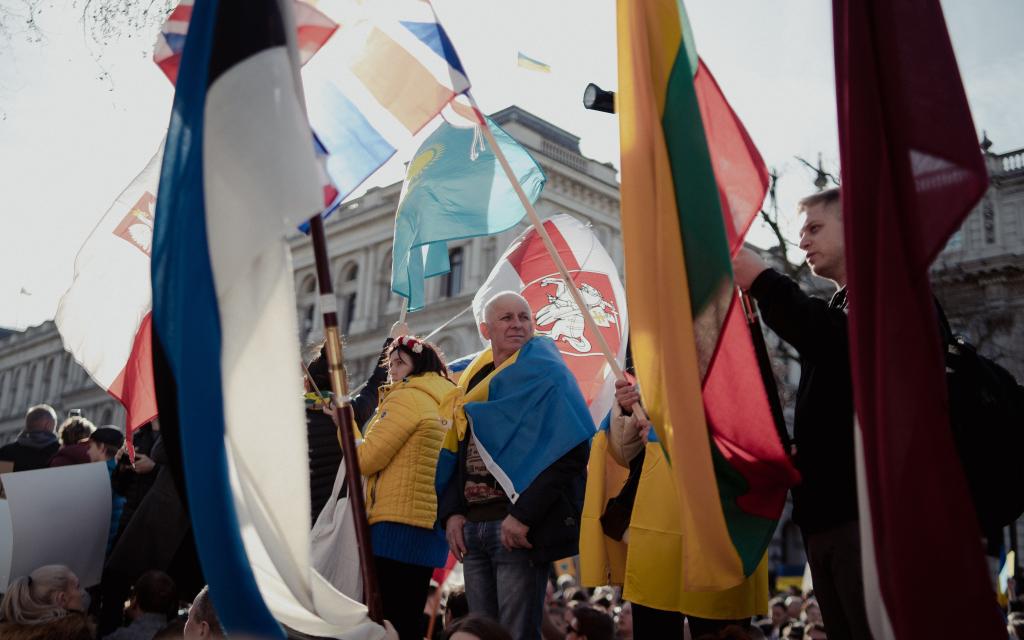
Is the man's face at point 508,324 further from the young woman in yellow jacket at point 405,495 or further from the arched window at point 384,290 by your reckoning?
the arched window at point 384,290

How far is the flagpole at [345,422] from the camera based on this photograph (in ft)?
8.30

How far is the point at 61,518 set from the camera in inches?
222

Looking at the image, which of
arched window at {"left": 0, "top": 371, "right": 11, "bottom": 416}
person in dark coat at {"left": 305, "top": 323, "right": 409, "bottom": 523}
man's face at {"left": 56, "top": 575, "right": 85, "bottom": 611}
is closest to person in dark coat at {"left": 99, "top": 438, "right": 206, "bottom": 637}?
person in dark coat at {"left": 305, "top": 323, "right": 409, "bottom": 523}

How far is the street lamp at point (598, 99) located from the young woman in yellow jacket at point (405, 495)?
1.85m

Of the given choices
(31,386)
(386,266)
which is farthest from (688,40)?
(31,386)

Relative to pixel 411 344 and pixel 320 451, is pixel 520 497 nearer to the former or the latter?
pixel 411 344

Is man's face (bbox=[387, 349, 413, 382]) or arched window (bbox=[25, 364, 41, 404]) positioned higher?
arched window (bbox=[25, 364, 41, 404])

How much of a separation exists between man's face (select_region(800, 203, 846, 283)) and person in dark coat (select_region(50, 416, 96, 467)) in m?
5.30

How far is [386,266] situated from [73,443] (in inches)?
1240

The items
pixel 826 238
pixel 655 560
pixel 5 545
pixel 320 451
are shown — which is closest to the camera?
pixel 826 238

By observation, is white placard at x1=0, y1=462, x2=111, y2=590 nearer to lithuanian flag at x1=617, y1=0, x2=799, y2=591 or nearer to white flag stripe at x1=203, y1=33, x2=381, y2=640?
white flag stripe at x1=203, y1=33, x2=381, y2=640

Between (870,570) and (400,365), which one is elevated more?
(400,365)

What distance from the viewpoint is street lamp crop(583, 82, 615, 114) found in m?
3.44

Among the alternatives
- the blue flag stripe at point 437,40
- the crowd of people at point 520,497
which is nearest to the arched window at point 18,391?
the crowd of people at point 520,497
